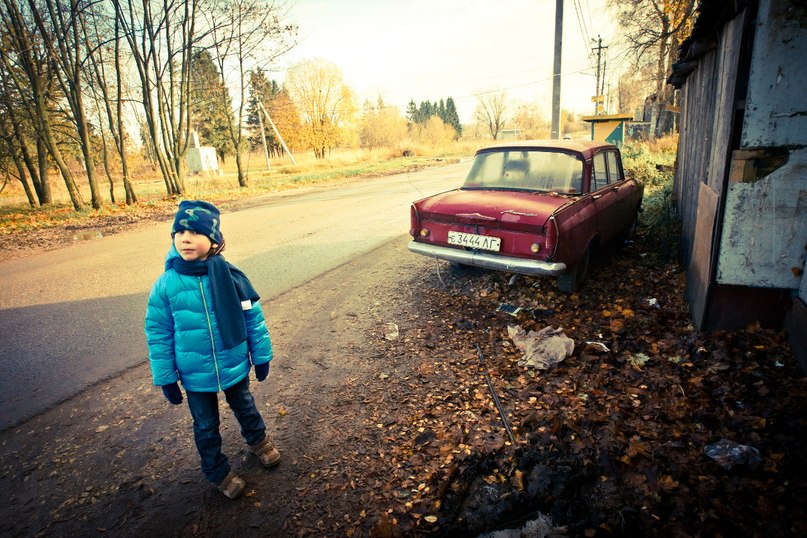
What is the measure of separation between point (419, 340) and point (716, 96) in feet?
12.0

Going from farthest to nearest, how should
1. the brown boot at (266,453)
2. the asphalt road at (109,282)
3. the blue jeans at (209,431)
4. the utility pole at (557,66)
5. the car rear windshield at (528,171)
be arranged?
the utility pole at (557,66)
the car rear windshield at (528,171)
the asphalt road at (109,282)
the brown boot at (266,453)
the blue jeans at (209,431)

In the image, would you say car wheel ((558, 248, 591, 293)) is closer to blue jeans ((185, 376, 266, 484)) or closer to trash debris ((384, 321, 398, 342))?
trash debris ((384, 321, 398, 342))

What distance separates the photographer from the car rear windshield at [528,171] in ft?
15.8

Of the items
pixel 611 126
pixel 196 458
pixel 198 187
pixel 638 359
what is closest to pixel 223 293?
pixel 196 458

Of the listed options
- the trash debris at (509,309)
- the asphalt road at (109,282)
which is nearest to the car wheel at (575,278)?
the trash debris at (509,309)

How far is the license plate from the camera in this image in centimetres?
439

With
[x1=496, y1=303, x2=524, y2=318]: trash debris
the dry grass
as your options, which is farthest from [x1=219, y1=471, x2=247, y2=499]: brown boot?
the dry grass

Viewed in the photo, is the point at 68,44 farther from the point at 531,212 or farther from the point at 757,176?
the point at 757,176

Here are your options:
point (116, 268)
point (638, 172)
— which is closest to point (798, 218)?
point (116, 268)

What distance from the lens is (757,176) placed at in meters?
3.02

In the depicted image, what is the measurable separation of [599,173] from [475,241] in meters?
2.02

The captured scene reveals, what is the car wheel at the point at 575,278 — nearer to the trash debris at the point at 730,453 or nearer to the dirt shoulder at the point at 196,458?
Result: the dirt shoulder at the point at 196,458

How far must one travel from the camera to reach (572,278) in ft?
15.0

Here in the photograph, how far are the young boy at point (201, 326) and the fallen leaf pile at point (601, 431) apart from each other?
1.05m
